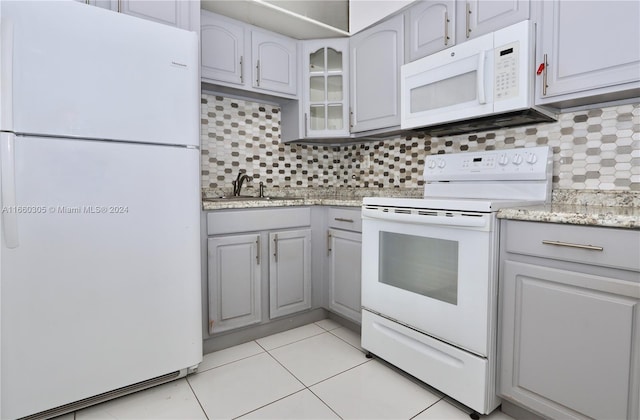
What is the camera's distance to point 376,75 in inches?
88.7

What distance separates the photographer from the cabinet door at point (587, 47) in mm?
1277

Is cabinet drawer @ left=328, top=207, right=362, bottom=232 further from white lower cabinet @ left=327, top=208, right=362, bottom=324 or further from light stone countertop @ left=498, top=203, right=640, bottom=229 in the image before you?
light stone countertop @ left=498, top=203, right=640, bottom=229

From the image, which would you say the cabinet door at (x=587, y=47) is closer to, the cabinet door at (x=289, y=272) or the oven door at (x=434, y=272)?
the oven door at (x=434, y=272)

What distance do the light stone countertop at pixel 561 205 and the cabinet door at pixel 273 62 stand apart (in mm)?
795

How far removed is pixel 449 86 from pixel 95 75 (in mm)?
1663

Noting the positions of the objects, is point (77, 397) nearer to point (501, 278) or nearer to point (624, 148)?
point (501, 278)

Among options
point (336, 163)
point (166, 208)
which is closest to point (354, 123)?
point (336, 163)

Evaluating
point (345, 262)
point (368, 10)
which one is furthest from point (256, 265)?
point (368, 10)

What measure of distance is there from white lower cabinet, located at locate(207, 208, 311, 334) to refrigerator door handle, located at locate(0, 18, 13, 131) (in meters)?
0.93

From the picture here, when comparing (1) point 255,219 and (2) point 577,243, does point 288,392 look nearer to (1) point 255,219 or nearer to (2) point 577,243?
(1) point 255,219

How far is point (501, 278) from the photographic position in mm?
1312

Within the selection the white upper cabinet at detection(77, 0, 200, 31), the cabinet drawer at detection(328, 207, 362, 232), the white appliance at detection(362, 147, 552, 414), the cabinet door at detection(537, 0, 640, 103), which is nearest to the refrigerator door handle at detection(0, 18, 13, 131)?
the white upper cabinet at detection(77, 0, 200, 31)

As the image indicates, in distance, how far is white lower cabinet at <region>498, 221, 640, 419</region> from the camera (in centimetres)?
102

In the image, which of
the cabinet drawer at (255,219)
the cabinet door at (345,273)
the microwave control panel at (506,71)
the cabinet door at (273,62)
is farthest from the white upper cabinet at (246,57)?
the microwave control panel at (506,71)
